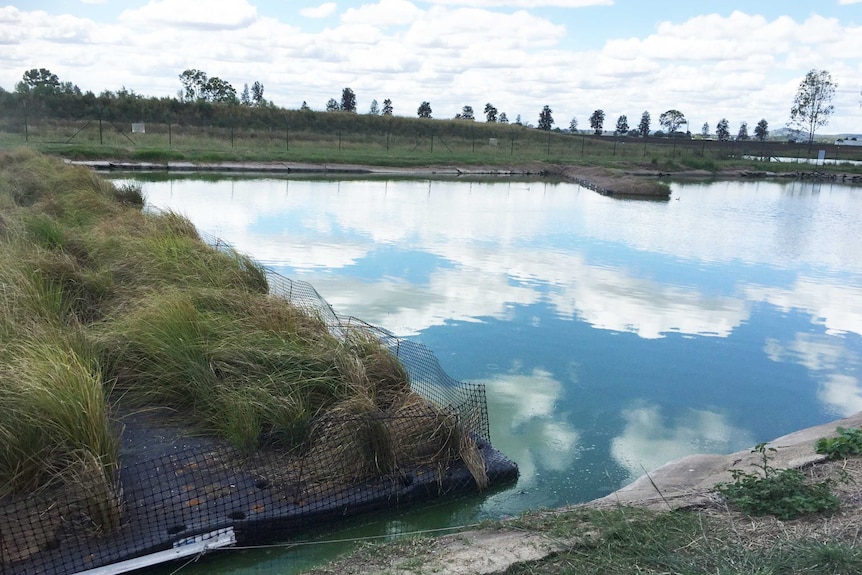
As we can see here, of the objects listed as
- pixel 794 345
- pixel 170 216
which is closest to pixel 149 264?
pixel 170 216

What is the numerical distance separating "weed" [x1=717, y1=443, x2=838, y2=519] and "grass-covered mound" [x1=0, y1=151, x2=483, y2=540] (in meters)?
1.58

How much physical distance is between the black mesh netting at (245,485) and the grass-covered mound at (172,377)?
20 millimetres

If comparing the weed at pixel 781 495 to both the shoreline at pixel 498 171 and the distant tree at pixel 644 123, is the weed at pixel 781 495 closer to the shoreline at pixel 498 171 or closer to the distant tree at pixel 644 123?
the shoreline at pixel 498 171

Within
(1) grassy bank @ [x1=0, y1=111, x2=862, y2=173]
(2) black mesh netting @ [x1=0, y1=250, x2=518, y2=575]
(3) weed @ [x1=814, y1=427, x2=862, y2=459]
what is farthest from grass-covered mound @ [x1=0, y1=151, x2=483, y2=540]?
(1) grassy bank @ [x1=0, y1=111, x2=862, y2=173]

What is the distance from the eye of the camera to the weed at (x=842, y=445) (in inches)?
Result: 175

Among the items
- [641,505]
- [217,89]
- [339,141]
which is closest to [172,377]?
[641,505]

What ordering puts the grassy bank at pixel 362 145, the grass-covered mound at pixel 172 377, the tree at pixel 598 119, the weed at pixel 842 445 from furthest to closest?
the tree at pixel 598 119
the grassy bank at pixel 362 145
the weed at pixel 842 445
the grass-covered mound at pixel 172 377

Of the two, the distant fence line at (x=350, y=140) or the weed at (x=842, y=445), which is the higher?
the distant fence line at (x=350, y=140)

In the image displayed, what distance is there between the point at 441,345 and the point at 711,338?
3.23 meters

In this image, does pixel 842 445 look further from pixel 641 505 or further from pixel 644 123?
pixel 644 123

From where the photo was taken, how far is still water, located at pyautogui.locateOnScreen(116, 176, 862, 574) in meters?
5.46

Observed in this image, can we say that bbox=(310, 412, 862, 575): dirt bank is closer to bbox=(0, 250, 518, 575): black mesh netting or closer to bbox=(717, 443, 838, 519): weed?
bbox=(717, 443, 838, 519): weed

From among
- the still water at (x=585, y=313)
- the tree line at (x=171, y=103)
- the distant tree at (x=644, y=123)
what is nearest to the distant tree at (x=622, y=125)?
the distant tree at (x=644, y=123)

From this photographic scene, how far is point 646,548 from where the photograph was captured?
124 inches
